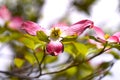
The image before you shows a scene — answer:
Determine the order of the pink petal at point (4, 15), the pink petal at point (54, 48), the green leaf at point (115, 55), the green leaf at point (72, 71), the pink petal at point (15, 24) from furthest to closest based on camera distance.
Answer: the pink petal at point (4, 15) < the pink petal at point (15, 24) < the green leaf at point (72, 71) < the green leaf at point (115, 55) < the pink petal at point (54, 48)

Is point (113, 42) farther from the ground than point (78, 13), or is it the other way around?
point (78, 13)

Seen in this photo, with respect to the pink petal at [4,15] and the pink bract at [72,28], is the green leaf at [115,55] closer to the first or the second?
the pink bract at [72,28]

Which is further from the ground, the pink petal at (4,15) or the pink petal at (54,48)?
the pink petal at (4,15)

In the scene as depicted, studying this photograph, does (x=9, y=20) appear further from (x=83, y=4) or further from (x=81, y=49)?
(x=83, y=4)

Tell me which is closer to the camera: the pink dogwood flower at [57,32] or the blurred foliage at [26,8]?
the pink dogwood flower at [57,32]

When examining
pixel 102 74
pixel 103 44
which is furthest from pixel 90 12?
pixel 103 44

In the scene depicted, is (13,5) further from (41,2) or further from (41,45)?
(41,45)

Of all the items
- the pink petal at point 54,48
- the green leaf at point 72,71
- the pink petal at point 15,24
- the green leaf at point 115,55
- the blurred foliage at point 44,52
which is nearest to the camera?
the pink petal at point 54,48

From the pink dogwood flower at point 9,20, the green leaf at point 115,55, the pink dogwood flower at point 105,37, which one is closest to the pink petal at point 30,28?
the pink dogwood flower at point 105,37

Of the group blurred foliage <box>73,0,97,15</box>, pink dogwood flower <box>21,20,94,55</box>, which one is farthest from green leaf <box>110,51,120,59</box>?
blurred foliage <box>73,0,97,15</box>
